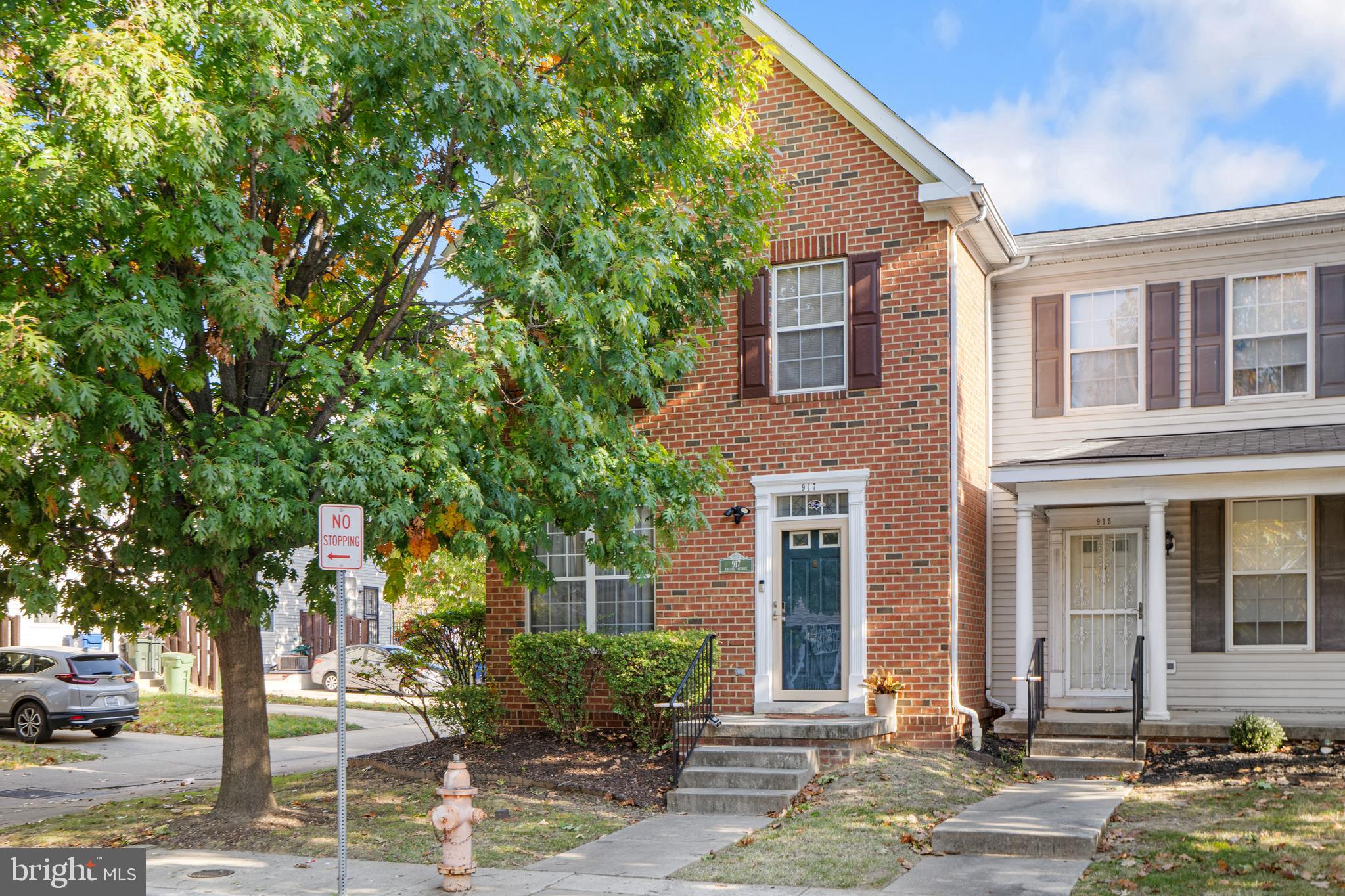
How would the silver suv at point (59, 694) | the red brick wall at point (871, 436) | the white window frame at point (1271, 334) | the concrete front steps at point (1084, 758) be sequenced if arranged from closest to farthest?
the concrete front steps at point (1084, 758) → the red brick wall at point (871, 436) → the white window frame at point (1271, 334) → the silver suv at point (59, 694)

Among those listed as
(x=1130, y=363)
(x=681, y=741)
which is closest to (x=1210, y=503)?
(x=1130, y=363)

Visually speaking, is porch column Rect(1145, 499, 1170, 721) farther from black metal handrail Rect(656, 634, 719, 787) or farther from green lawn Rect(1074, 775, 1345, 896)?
black metal handrail Rect(656, 634, 719, 787)

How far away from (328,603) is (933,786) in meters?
5.86

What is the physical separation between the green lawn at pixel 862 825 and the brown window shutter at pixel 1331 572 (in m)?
4.25

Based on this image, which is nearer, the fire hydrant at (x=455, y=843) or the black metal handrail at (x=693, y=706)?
the fire hydrant at (x=455, y=843)

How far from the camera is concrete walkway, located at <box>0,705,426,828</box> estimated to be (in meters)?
13.3

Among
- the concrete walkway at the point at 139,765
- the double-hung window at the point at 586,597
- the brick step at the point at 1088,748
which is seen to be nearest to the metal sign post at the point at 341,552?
the concrete walkway at the point at 139,765

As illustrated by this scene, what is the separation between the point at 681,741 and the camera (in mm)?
12758

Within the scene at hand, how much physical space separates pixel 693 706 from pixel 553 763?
166cm

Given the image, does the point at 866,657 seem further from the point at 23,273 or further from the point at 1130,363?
the point at 23,273

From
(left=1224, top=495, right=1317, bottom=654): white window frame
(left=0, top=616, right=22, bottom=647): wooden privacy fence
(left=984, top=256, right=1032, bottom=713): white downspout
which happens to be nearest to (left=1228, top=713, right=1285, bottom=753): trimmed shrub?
(left=1224, top=495, right=1317, bottom=654): white window frame

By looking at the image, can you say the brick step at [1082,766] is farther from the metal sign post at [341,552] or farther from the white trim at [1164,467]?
the metal sign post at [341,552]

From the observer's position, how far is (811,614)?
1382 cm

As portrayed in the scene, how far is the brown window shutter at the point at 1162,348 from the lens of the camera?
14.7 meters
